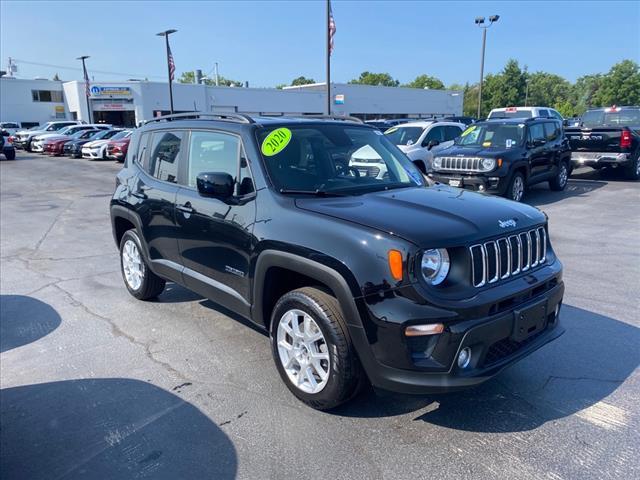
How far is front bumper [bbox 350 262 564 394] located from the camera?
2787mm

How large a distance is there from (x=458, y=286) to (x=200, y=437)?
1.82m

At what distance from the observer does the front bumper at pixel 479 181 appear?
10156mm

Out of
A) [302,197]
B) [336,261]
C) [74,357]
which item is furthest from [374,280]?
[74,357]

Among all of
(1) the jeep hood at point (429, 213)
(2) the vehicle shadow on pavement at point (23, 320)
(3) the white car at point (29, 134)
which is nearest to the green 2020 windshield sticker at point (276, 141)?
(1) the jeep hood at point (429, 213)

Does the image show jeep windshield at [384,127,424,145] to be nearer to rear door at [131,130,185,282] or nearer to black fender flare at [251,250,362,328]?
rear door at [131,130,185,282]

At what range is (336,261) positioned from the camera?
302 cm

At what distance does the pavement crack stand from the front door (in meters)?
0.64

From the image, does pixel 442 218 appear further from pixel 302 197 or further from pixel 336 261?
pixel 302 197

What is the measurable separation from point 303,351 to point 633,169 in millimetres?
14144

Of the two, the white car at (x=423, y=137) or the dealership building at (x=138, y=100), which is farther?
the dealership building at (x=138, y=100)

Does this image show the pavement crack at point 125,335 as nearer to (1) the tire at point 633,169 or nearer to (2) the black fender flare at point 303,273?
(2) the black fender flare at point 303,273

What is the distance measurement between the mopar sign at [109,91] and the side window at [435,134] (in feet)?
132

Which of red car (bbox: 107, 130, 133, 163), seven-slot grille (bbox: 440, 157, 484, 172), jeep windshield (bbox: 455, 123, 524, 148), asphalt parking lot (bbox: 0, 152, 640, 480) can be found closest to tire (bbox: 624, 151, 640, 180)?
jeep windshield (bbox: 455, 123, 524, 148)

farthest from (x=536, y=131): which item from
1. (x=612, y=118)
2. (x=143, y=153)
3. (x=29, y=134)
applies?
(x=29, y=134)
